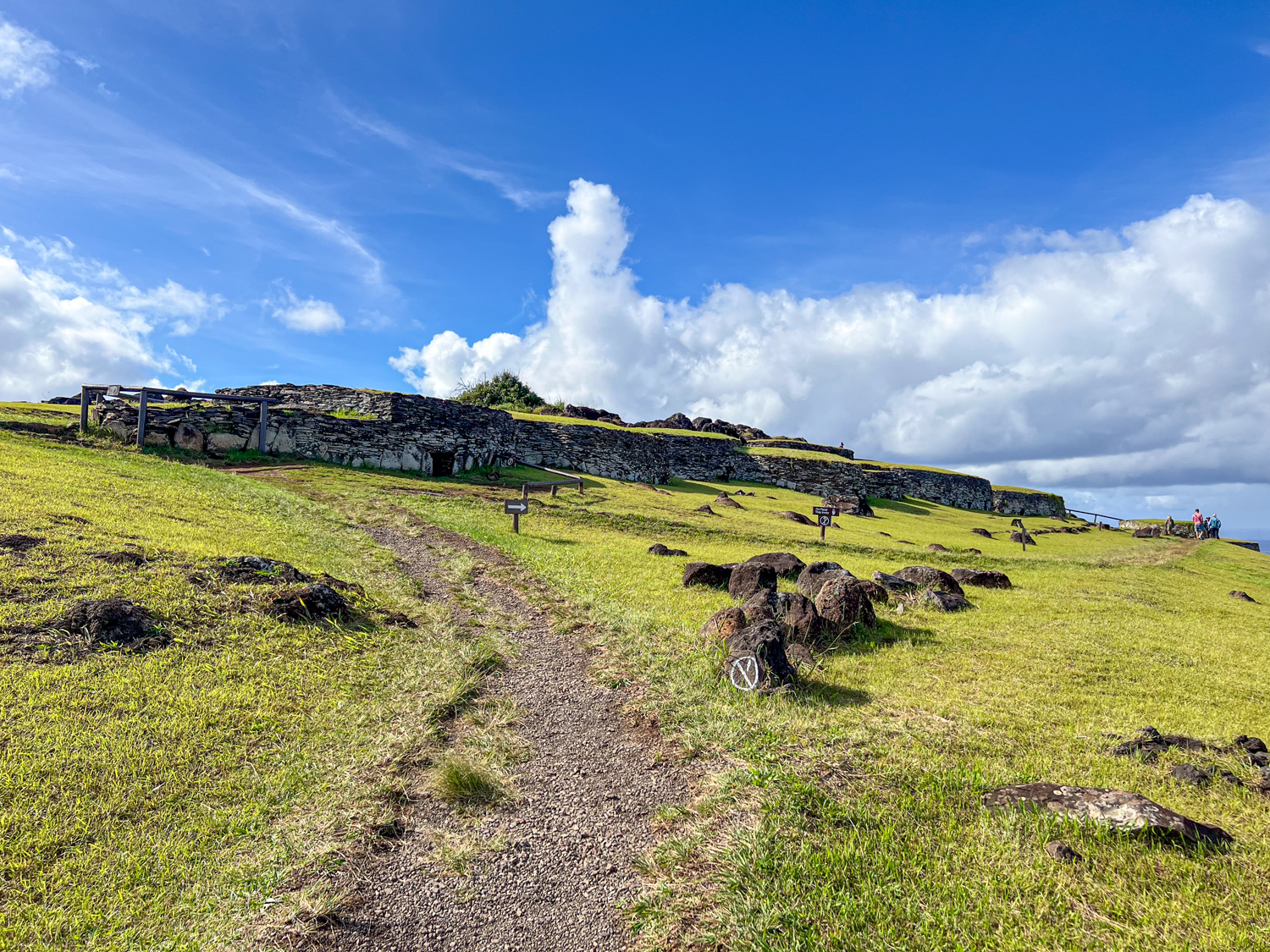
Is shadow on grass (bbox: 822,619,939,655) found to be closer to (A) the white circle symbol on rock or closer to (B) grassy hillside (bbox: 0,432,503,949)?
(A) the white circle symbol on rock

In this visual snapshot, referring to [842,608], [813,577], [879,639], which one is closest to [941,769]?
[879,639]

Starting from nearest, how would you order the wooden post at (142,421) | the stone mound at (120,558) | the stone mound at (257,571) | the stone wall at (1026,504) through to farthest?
the stone mound at (120,558) → the stone mound at (257,571) → the wooden post at (142,421) → the stone wall at (1026,504)

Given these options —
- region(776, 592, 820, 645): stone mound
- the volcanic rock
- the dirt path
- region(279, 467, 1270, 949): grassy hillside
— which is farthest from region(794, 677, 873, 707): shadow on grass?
the volcanic rock

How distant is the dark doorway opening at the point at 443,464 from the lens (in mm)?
31875

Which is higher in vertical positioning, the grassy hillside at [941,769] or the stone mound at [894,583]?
the stone mound at [894,583]

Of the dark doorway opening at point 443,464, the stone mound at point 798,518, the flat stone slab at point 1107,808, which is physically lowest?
the flat stone slab at point 1107,808

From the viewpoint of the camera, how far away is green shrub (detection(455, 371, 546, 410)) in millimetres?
63531

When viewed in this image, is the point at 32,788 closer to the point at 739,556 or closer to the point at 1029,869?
the point at 1029,869

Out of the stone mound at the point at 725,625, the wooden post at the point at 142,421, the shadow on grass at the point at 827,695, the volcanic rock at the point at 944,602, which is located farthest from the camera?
the wooden post at the point at 142,421

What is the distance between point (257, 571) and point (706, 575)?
881 cm

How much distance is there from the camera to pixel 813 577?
42.7ft

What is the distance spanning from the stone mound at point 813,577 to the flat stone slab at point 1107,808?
6955 mm

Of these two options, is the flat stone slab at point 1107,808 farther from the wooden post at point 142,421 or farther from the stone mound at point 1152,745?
the wooden post at point 142,421

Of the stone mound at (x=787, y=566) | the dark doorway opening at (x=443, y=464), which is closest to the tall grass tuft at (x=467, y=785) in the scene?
the stone mound at (x=787, y=566)
